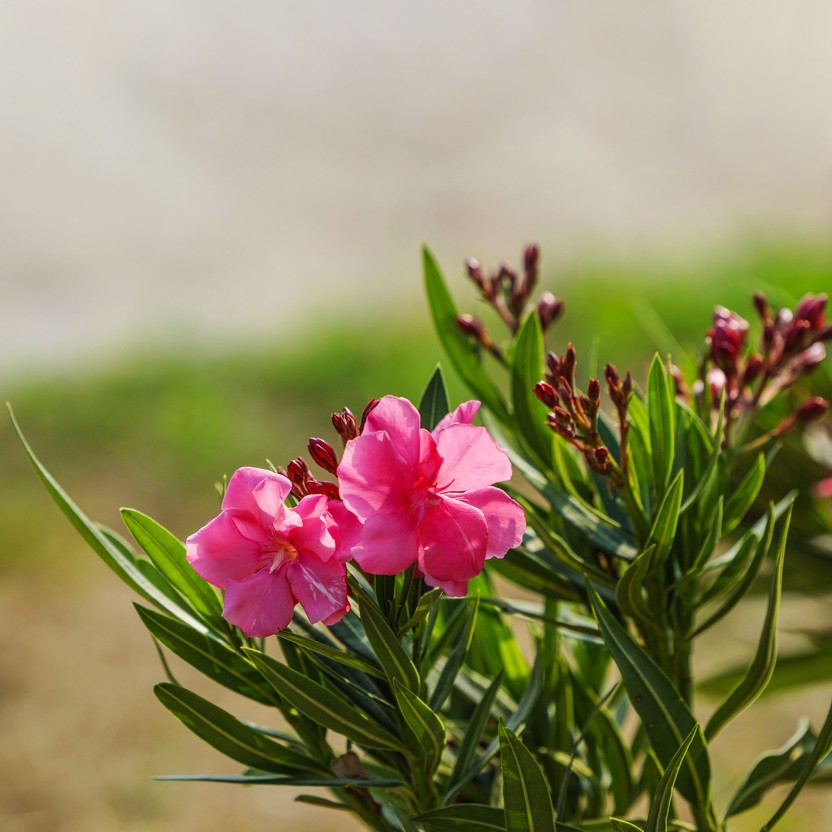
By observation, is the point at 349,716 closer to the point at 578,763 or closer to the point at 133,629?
the point at 578,763

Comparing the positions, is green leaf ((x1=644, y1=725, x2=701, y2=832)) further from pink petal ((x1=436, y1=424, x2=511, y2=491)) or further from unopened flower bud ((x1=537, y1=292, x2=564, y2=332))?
unopened flower bud ((x1=537, y1=292, x2=564, y2=332))

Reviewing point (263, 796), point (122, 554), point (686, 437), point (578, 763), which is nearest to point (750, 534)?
point (686, 437)

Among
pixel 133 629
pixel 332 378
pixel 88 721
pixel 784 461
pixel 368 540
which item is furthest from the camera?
pixel 332 378

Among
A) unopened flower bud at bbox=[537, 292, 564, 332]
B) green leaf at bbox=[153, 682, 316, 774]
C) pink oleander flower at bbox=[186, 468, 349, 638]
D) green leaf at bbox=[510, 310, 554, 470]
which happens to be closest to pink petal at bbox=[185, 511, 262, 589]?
pink oleander flower at bbox=[186, 468, 349, 638]

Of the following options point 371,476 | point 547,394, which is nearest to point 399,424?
point 371,476

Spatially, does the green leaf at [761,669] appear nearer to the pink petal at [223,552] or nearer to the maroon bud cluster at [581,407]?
the maroon bud cluster at [581,407]

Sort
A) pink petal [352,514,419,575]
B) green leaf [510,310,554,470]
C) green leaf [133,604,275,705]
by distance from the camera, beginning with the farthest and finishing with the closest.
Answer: green leaf [510,310,554,470] → green leaf [133,604,275,705] → pink petal [352,514,419,575]

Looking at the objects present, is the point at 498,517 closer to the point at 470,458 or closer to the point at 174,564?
the point at 470,458
